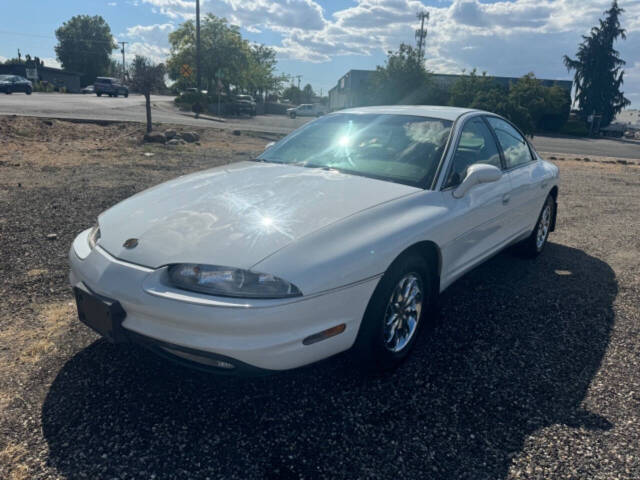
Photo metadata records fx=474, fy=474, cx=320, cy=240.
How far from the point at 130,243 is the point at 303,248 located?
2.93ft

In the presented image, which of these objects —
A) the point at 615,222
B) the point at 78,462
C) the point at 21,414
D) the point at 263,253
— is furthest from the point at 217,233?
the point at 615,222

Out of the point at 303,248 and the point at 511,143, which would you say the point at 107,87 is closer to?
the point at 511,143

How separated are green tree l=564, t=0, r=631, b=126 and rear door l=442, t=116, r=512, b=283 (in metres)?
56.3

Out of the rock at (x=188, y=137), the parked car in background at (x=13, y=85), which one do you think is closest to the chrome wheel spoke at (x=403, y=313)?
the rock at (x=188, y=137)

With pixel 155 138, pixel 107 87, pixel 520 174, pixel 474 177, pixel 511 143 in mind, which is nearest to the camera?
pixel 474 177

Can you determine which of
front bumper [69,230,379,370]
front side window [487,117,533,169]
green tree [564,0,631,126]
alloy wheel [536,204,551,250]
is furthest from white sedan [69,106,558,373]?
green tree [564,0,631,126]

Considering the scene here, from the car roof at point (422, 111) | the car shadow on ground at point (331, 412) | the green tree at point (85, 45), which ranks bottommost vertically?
the car shadow on ground at point (331, 412)

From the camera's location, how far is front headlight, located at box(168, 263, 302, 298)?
2.05m

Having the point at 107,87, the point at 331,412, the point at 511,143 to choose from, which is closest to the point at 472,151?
the point at 511,143

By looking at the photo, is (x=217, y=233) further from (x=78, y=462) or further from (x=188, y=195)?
(x=78, y=462)

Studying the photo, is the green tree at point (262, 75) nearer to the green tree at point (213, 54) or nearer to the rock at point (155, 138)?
the green tree at point (213, 54)

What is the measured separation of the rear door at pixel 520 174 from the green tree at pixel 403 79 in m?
18.0

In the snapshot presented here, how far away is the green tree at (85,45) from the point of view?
82312 mm

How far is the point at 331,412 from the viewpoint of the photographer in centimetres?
241
